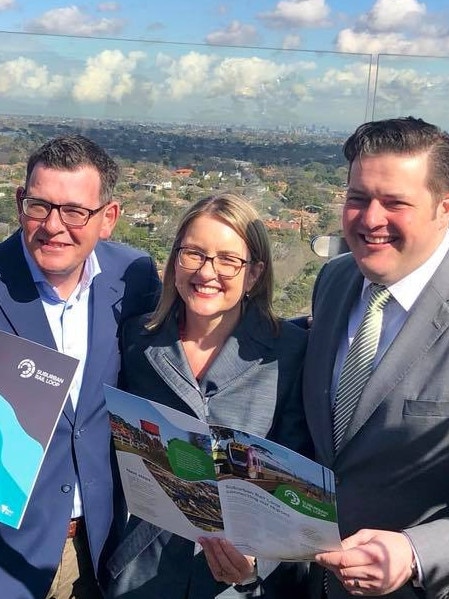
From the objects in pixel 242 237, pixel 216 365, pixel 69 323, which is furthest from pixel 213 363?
pixel 69 323

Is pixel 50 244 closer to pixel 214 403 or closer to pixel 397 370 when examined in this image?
pixel 214 403

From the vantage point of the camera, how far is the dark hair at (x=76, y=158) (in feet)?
8.23

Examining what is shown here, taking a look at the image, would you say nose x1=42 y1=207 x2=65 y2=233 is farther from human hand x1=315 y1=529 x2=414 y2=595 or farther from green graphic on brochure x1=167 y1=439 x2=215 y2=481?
human hand x1=315 y1=529 x2=414 y2=595

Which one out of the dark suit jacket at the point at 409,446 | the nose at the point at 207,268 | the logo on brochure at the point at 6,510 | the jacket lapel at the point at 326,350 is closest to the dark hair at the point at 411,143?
the dark suit jacket at the point at 409,446

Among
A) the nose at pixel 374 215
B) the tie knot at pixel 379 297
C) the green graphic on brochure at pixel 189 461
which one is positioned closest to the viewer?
the green graphic on brochure at pixel 189 461

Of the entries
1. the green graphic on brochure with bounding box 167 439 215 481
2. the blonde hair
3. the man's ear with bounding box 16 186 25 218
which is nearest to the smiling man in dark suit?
the blonde hair

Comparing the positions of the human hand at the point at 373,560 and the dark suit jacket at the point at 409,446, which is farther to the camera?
the dark suit jacket at the point at 409,446

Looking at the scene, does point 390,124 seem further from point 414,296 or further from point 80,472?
point 80,472

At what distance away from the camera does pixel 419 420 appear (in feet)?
6.69

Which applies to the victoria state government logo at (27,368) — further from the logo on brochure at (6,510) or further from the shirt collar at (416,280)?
the shirt collar at (416,280)

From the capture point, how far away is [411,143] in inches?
85.6

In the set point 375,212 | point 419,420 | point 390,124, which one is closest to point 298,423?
point 419,420

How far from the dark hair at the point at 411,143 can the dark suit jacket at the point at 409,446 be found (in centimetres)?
28

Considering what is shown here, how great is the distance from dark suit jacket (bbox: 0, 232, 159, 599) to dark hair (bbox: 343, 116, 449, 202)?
3.93ft
